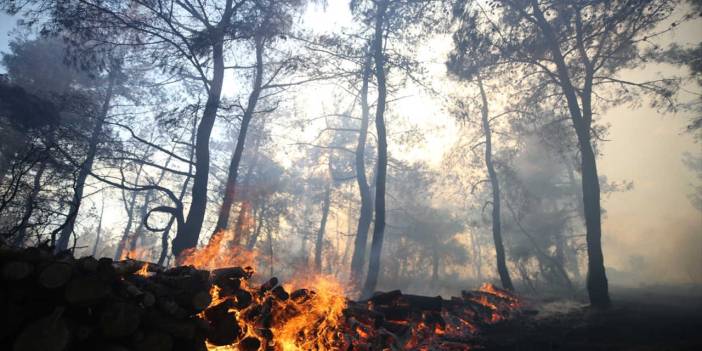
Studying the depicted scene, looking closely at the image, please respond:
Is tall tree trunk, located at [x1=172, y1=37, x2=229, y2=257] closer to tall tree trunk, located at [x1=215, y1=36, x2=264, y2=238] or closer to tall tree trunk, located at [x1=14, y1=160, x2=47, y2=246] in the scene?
tall tree trunk, located at [x1=215, y1=36, x2=264, y2=238]

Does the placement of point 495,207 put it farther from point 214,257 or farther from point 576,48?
point 214,257

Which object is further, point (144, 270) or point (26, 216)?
point (26, 216)

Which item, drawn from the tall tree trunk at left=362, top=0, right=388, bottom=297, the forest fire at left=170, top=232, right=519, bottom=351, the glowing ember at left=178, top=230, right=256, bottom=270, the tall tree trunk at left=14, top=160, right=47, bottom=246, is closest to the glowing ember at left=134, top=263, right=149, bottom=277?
the forest fire at left=170, top=232, right=519, bottom=351

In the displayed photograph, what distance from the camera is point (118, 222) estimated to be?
120 feet

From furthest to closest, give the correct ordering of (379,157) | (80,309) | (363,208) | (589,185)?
(363,208)
(379,157)
(589,185)
(80,309)

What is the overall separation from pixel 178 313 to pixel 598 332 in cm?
928

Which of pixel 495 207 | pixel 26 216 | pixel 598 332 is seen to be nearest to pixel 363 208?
pixel 495 207

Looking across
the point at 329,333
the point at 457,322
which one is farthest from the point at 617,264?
the point at 329,333

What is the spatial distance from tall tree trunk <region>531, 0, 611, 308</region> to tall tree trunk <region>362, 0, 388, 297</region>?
6.67m

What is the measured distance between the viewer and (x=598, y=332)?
7668 millimetres

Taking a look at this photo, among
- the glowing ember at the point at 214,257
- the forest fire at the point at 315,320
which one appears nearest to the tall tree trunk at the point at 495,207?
the forest fire at the point at 315,320

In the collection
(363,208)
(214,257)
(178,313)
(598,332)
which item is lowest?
(598,332)

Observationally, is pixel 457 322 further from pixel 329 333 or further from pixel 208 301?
pixel 208 301

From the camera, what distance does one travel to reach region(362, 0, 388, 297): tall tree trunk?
1312 centimetres
